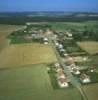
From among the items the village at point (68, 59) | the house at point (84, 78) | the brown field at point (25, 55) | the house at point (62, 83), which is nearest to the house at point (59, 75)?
the village at point (68, 59)

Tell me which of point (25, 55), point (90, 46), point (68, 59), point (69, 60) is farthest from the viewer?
point (90, 46)

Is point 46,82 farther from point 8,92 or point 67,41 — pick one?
point 67,41

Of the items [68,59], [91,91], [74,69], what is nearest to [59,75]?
[74,69]

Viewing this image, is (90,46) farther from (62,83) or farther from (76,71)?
(62,83)

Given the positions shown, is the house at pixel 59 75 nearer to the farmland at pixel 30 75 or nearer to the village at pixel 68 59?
the village at pixel 68 59

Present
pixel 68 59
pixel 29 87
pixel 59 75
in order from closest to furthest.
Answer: pixel 29 87 < pixel 59 75 < pixel 68 59

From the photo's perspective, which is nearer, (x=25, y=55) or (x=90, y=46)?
(x=25, y=55)

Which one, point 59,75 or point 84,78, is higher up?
point 59,75
